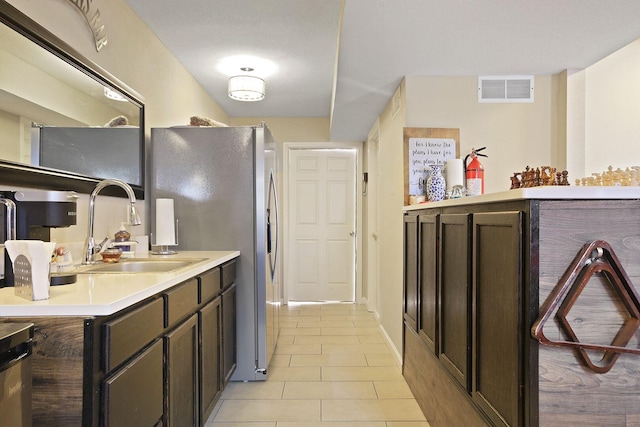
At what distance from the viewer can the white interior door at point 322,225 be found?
5387mm

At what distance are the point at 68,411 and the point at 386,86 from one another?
2.75m

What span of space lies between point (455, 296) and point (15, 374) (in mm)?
1530

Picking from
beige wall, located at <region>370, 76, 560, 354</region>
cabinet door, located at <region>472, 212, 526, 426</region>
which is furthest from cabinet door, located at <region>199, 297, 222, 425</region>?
beige wall, located at <region>370, 76, 560, 354</region>

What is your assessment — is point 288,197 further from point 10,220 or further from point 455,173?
point 10,220

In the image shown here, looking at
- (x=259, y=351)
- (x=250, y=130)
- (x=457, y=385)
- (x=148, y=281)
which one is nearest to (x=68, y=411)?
(x=148, y=281)

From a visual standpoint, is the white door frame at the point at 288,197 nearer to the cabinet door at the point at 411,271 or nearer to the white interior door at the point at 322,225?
the white interior door at the point at 322,225

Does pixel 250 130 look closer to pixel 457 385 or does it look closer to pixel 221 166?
pixel 221 166

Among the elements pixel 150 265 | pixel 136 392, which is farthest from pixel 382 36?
pixel 136 392

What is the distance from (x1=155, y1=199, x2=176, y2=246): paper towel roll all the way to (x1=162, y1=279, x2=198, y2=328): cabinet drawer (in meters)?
0.76

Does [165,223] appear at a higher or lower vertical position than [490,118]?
lower

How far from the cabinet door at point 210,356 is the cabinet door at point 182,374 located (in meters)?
0.08

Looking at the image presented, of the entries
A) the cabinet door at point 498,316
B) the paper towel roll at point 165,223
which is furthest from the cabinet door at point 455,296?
the paper towel roll at point 165,223

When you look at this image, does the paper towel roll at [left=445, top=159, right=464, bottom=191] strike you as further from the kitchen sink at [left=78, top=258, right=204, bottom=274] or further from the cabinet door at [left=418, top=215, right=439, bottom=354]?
the kitchen sink at [left=78, top=258, right=204, bottom=274]

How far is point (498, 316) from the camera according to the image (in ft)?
4.39
